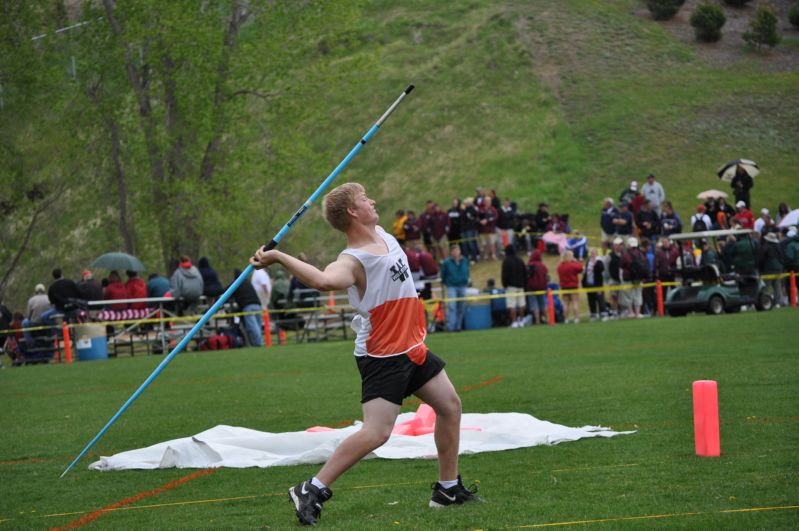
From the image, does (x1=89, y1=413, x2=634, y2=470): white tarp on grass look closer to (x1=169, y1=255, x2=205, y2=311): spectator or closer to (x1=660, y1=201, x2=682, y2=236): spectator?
(x1=169, y1=255, x2=205, y2=311): spectator

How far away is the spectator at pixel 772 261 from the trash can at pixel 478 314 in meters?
6.63

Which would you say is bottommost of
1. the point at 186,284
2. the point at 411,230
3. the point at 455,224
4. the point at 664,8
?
the point at 186,284

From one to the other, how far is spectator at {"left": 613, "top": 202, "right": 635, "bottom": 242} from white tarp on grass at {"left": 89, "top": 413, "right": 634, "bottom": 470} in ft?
85.1

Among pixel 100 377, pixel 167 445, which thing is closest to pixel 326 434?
pixel 167 445

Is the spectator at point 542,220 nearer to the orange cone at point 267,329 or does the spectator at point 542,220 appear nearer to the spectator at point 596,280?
the spectator at point 596,280

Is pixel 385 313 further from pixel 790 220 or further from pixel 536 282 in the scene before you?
pixel 790 220

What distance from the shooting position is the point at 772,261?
29.6m

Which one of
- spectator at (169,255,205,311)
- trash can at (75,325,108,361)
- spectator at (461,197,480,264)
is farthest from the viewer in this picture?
spectator at (461,197,480,264)

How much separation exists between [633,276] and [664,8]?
4006 centimetres

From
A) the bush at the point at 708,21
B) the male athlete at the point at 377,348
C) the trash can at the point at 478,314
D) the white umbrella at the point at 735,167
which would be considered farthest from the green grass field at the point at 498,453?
the bush at the point at 708,21

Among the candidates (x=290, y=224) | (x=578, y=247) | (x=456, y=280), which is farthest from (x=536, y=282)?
(x=290, y=224)

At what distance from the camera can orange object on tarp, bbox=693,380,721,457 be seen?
27.5ft

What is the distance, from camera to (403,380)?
23.5 ft

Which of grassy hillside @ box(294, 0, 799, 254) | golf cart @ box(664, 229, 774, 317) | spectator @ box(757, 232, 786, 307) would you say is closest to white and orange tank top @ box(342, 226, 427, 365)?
golf cart @ box(664, 229, 774, 317)
